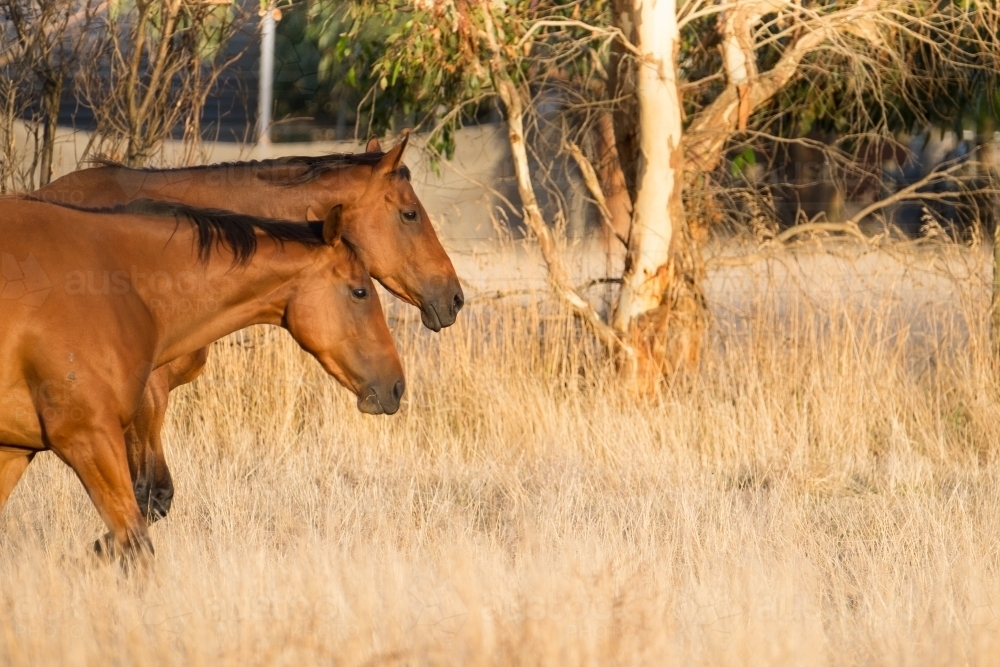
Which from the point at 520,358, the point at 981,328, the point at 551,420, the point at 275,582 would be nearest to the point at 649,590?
the point at 275,582

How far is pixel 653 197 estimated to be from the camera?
23.0ft

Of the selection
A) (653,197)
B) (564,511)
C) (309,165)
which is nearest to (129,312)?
(309,165)

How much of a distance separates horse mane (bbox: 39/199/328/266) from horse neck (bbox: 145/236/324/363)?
0.09 ft

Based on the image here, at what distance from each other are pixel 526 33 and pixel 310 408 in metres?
2.47

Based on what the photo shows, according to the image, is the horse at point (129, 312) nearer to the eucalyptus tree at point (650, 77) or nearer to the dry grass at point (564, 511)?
the dry grass at point (564, 511)

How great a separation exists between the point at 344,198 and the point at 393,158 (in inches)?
10.3

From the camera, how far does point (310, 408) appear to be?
6.77m

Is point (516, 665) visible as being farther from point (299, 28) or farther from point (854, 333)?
point (299, 28)

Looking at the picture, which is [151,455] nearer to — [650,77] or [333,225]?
[333,225]

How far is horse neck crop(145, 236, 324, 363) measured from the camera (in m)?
3.89

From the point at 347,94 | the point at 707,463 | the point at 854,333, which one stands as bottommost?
the point at 707,463

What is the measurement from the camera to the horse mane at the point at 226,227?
393 cm

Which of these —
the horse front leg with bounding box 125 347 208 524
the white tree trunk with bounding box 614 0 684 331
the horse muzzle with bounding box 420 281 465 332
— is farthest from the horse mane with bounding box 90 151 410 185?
the white tree trunk with bounding box 614 0 684 331

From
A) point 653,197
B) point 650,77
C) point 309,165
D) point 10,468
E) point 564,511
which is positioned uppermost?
point 650,77
